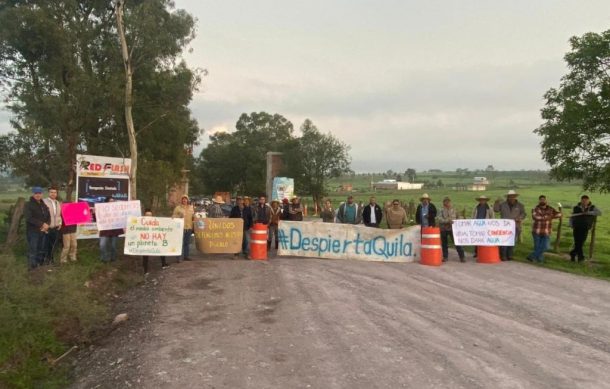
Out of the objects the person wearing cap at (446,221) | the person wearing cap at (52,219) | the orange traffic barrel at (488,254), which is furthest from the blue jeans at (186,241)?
the orange traffic barrel at (488,254)

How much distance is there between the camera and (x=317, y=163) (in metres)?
53.1

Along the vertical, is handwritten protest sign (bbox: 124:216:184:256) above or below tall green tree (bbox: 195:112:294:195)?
below

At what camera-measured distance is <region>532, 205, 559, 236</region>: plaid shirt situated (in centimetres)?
1330

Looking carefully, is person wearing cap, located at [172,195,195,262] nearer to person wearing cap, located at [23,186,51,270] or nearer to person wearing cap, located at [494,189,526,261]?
person wearing cap, located at [23,186,51,270]

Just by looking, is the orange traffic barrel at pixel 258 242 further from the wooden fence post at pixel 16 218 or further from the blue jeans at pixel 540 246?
the blue jeans at pixel 540 246

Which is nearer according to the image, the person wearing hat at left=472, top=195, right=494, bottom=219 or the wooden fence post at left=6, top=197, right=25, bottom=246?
the wooden fence post at left=6, top=197, right=25, bottom=246

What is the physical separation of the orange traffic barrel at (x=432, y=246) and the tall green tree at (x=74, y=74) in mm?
11080

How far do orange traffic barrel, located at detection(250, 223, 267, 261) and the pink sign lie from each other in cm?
419

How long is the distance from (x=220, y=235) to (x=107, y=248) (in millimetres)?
2875

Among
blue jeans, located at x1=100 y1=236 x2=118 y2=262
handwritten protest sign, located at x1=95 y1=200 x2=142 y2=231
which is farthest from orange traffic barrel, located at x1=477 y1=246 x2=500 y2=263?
blue jeans, located at x1=100 y1=236 x2=118 y2=262

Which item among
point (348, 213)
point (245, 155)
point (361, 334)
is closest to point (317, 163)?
point (245, 155)

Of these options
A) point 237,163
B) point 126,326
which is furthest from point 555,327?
point 237,163

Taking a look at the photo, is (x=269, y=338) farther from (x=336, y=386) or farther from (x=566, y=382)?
(x=566, y=382)

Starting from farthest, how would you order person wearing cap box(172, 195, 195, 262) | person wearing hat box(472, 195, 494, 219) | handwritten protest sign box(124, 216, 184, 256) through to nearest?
person wearing hat box(472, 195, 494, 219) → person wearing cap box(172, 195, 195, 262) → handwritten protest sign box(124, 216, 184, 256)
